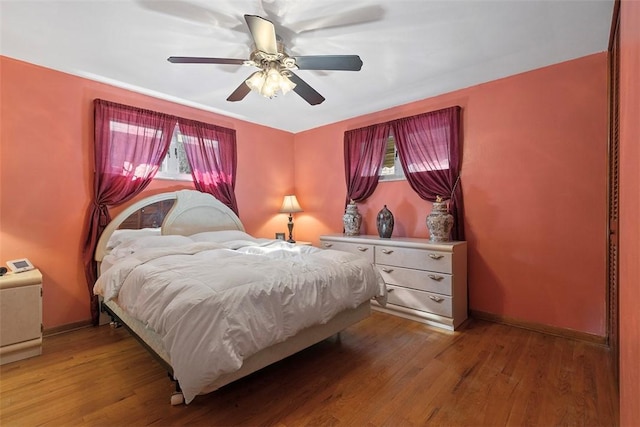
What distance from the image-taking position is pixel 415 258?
9.86 ft

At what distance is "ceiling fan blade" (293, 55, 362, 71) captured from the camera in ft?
6.39

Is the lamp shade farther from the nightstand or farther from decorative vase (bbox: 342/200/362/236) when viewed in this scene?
the nightstand

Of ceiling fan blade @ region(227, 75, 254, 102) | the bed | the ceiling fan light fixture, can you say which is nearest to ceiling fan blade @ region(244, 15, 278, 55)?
the ceiling fan light fixture

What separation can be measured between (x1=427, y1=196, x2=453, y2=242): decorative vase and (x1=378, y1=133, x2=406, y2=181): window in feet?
2.56

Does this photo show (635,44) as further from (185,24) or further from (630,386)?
(185,24)

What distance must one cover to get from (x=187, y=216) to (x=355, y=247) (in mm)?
2094

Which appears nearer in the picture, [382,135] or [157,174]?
[157,174]

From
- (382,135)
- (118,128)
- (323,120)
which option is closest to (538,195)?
(382,135)

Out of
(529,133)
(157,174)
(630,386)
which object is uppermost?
(529,133)

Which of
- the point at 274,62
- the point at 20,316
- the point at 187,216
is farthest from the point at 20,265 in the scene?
the point at 274,62

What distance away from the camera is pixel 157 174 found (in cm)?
339

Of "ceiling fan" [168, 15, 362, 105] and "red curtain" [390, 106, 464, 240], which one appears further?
"red curtain" [390, 106, 464, 240]

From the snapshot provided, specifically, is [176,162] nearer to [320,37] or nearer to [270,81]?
[270,81]

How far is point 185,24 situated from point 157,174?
1.87 m
